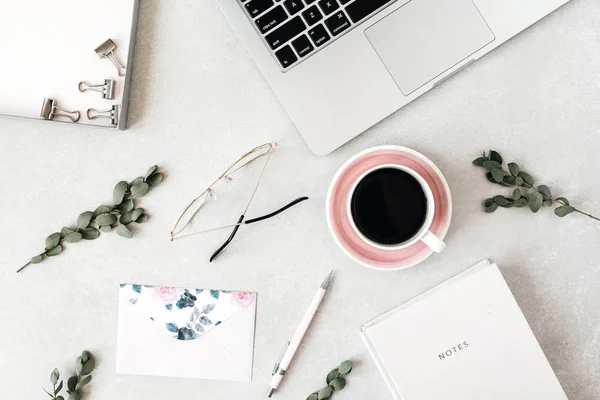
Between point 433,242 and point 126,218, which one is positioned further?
point 126,218

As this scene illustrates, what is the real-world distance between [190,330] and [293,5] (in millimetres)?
440

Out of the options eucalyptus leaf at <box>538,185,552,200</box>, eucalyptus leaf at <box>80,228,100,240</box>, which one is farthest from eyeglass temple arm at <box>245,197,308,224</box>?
eucalyptus leaf at <box>538,185,552,200</box>

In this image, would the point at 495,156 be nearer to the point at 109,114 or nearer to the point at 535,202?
the point at 535,202

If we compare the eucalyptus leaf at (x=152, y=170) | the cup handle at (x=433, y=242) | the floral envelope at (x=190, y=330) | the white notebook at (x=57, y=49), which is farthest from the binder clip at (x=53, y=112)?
the cup handle at (x=433, y=242)

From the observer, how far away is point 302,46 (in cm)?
66

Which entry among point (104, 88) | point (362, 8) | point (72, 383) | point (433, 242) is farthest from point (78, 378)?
point (362, 8)

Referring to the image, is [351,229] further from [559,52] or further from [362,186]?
[559,52]

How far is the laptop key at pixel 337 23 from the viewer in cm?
66

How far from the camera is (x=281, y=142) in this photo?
72 centimetres

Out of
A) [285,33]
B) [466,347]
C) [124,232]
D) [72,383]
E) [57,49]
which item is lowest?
[466,347]

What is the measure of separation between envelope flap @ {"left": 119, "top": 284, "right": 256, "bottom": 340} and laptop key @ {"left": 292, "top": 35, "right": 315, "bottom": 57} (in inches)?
12.7

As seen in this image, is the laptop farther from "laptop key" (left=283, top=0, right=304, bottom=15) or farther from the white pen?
the white pen

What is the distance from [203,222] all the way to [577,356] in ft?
1.76

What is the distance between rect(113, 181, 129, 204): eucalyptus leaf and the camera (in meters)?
0.72
